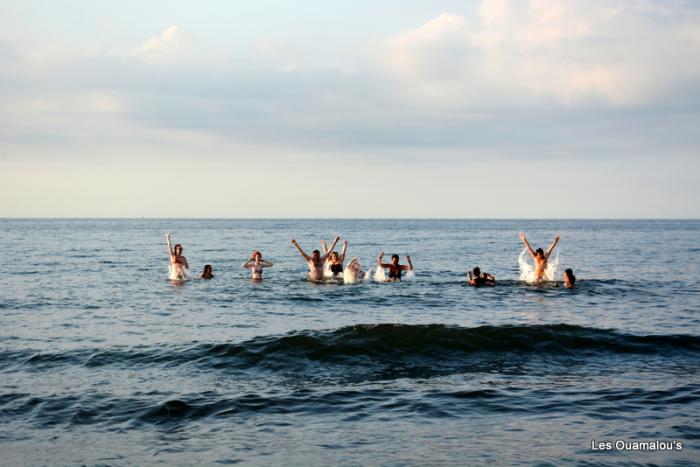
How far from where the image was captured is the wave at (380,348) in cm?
1309

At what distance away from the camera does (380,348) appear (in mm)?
14195

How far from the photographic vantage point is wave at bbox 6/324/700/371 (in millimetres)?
13094

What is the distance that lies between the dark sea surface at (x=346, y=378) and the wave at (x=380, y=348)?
0.07 meters

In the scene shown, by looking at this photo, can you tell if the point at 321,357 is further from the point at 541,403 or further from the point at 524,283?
the point at 524,283

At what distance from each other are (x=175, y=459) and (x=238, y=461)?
0.82 metres

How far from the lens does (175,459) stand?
7.82m

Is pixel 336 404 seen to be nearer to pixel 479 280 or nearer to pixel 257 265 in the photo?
pixel 479 280

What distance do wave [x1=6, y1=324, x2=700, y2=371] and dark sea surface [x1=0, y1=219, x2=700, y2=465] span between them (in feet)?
0.22

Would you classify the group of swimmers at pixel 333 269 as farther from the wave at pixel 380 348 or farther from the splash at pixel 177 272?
the wave at pixel 380 348

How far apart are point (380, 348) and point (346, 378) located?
241 cm

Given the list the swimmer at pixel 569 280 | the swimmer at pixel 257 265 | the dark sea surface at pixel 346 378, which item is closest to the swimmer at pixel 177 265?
the swimmer at pixel 257 265

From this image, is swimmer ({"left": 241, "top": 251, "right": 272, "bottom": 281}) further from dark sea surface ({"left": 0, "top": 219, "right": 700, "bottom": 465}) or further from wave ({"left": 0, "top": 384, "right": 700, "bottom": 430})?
wave ({"left": 0, "top": 384, "right": 700, "bottom": 430})

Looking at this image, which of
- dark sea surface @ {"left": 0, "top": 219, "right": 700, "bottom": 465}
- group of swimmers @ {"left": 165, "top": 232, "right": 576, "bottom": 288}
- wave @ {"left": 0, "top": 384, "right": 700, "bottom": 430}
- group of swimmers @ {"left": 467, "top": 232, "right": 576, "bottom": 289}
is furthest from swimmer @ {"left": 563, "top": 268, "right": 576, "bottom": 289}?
wave @ {"left": 0, "top": 384, "right": 700, "bottom": 430}

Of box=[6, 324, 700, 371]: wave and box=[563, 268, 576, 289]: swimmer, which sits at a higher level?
box=[563, 268, 576, 289]: swimmer
